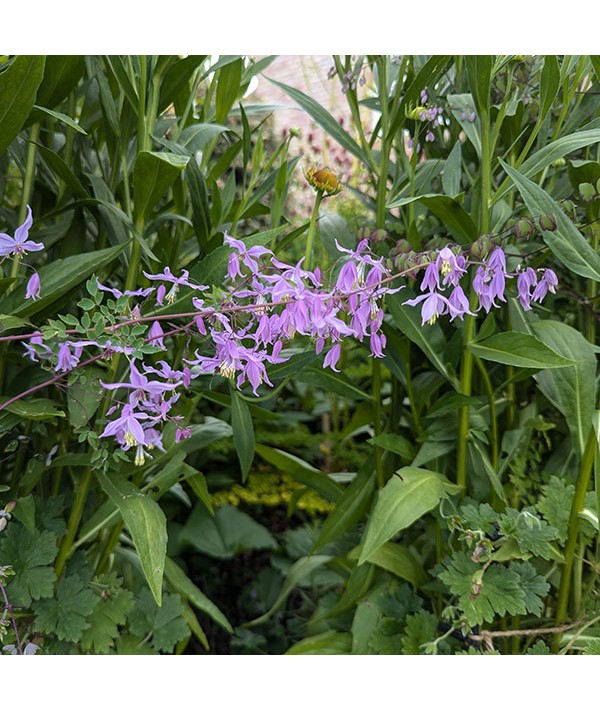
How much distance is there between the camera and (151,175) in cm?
85

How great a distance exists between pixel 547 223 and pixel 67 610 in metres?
0.69

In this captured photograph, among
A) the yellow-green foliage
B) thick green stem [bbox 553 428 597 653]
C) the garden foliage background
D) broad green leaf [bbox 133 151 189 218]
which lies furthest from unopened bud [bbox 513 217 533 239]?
the yellow-green foliage

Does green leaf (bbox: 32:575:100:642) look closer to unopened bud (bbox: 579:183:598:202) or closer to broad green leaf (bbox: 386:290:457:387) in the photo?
A: broad green leaf (bbox: 386:290:457:387)

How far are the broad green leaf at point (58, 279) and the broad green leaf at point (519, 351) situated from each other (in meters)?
0.43

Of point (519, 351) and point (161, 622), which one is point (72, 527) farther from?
point (519, 351)

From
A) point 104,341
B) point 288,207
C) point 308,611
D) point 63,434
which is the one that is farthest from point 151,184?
point 288,207

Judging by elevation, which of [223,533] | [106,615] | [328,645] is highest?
[106,615]

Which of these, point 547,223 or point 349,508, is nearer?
point 547,223

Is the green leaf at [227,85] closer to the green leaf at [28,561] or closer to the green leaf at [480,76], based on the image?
the green leaf at [480,76]

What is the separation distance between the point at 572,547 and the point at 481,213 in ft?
1.35

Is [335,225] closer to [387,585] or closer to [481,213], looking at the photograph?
[481,213]

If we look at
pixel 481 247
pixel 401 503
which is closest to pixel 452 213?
pixel 481 247

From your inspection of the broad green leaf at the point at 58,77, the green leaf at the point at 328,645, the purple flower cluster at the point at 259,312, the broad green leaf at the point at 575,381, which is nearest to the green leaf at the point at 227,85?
the broad green leaf at the point at 58,77

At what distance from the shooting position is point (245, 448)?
96 centimetres
